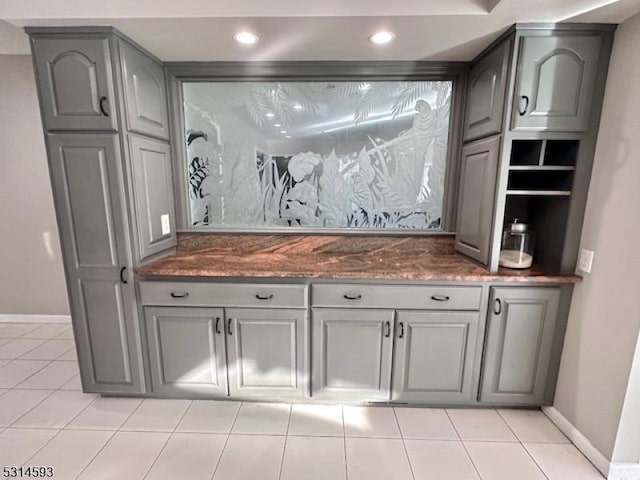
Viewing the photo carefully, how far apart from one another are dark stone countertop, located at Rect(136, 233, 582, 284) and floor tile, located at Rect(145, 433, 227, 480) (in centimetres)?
93

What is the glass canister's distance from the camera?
1912 millimetres

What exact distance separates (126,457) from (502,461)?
201 centimetres

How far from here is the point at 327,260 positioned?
2119 mm

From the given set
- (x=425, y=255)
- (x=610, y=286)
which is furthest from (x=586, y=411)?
(x=425, y=255)

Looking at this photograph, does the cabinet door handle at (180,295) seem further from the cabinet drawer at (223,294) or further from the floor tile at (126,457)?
the floor tile at (126,457)

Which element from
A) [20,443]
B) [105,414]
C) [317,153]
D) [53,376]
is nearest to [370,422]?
[105,414]

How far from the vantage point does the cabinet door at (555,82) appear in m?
1.62

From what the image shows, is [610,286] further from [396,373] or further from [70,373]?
[70,373]

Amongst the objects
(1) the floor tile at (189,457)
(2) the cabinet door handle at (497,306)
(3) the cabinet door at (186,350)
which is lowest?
(1) the floor tile at (189,457)

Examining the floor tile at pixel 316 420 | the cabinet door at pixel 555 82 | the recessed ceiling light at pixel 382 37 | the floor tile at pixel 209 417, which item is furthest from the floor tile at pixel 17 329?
the cabinet door at pixel 555 82

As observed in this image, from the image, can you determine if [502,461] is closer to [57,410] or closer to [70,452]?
[70,452]

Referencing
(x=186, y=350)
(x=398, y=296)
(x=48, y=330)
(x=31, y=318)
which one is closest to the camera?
(x=398, y=296)

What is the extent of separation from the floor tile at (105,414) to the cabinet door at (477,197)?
245 centimetres

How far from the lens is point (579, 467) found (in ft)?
5.26
